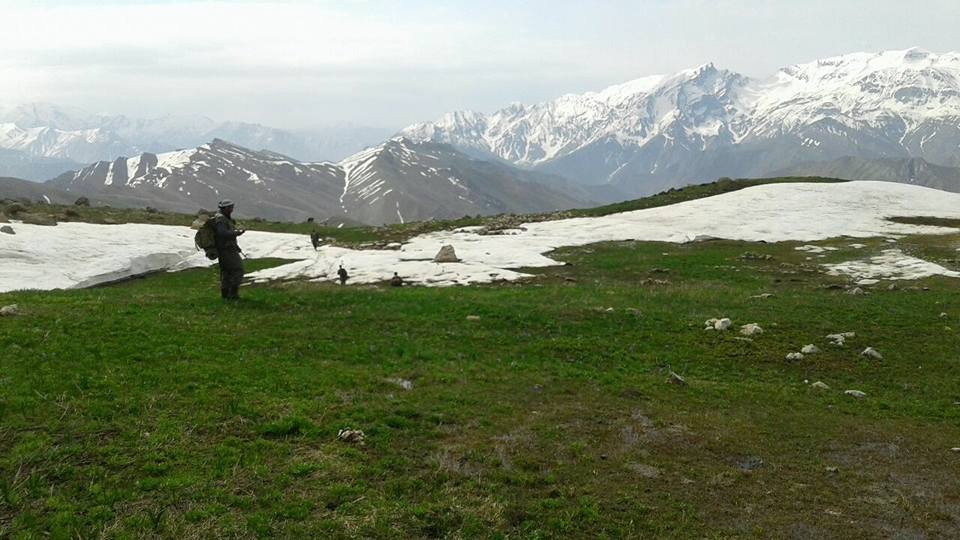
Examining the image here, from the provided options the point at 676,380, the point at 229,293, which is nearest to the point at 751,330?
the point at 676,380

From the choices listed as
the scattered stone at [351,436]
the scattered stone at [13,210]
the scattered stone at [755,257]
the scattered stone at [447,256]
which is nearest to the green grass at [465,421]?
the scattered stone at [351,436]

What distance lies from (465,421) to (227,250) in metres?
16.2

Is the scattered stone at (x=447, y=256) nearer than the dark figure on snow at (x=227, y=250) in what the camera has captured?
No

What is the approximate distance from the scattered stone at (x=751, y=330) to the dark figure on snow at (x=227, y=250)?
21739mm

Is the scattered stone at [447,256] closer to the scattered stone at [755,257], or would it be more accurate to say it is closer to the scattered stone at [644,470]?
the scattered stone at [755,257]

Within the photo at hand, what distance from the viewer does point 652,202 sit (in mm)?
83812

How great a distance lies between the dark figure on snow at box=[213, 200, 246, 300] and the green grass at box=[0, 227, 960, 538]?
79 cm

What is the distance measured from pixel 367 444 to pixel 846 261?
42343 mm

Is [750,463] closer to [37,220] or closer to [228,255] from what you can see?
[228,255]

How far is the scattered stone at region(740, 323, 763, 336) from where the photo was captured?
23.9 m

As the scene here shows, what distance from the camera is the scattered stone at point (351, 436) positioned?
13.4 m

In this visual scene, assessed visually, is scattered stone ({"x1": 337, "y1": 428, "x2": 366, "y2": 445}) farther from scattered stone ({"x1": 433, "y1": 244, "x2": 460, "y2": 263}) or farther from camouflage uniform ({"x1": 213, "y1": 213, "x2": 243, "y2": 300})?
scattered stone ({"x1": 433, "y1": 244, "x2": 460, "y2": 263})

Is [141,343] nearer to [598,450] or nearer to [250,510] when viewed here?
[250,510]

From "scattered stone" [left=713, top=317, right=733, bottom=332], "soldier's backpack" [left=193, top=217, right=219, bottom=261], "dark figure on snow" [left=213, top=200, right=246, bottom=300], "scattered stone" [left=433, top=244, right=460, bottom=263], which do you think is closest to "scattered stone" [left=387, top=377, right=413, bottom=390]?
"dark figure on snow" [left=213, top=200, right=246, bottom=300]
